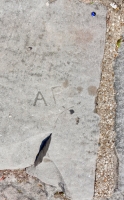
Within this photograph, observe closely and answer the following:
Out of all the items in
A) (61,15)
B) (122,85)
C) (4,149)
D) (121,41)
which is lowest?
(4,149)

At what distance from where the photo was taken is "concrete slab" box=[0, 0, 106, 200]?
2.70 metres

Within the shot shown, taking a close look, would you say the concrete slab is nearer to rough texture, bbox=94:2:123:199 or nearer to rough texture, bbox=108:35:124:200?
rough texture, bbox=94:2:123:199

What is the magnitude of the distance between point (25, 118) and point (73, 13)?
51.0 inches

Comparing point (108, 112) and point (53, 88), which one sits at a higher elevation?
point (53, 88)

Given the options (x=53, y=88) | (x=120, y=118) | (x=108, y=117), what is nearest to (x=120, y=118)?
(x=120, y=118)

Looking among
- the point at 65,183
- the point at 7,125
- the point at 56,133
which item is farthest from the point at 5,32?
the point at 65,183

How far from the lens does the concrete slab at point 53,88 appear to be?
8.84ft

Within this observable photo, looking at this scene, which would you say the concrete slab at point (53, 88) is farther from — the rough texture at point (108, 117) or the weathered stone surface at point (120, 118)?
the weathered stone surface at point (120, 118)

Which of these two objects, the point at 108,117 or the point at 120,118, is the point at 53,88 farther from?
the point at 120,118

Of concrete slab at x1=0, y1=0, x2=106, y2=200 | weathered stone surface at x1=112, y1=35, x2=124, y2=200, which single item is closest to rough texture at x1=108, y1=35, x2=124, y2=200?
weathered stone surface at x1=112, y1=35, x2=124, y2=200

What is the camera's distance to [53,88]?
2.72 meters

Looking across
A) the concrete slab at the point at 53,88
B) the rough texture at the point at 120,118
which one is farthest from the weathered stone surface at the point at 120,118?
the concrete slab at the point at 53,88

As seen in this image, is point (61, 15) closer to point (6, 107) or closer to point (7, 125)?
point (6, 107)

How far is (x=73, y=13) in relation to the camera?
2.77m
